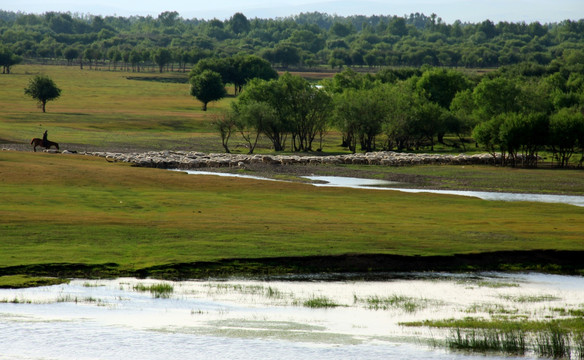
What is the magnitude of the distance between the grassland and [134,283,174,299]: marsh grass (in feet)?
7.83

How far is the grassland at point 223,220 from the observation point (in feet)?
127

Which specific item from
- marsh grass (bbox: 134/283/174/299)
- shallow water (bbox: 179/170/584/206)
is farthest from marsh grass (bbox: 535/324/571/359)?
shallow water (bbox: 179/170/584/206)

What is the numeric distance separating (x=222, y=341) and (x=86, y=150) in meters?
88.0

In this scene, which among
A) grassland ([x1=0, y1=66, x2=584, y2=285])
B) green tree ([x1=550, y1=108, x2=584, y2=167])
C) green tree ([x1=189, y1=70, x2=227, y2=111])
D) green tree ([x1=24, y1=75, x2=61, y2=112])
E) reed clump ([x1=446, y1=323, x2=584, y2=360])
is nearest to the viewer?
reed clump ([x1=446, y1=323, x2=584, y2=360])

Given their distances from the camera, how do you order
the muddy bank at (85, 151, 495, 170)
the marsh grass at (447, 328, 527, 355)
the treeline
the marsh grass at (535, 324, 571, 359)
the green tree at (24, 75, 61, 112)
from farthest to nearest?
1. the green tree at (24, 75, 61, 112)
2. the treeline
3. the muddy bank at (85, 151, 495, 170)
4. the marsh grass at (447, 328, 527, 355)
5. the marsh grass at (535, 324, 571, 359)

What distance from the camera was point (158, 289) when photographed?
109 ft

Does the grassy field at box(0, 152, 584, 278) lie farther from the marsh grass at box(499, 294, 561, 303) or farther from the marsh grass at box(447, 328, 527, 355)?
the marsh grass at box(447, 328, 527, 355)

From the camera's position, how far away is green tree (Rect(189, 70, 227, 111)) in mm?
188625

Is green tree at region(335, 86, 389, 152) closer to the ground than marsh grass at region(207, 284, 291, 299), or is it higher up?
higher up

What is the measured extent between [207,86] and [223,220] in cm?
14398

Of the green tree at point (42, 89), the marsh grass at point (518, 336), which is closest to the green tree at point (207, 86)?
the green tree at point (42, 89)

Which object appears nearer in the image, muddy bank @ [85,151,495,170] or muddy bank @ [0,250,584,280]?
muddy bank @ [0,250,584,280]

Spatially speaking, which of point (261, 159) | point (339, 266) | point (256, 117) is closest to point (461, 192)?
point (261, 159)

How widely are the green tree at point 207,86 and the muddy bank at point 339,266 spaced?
153767 mm
